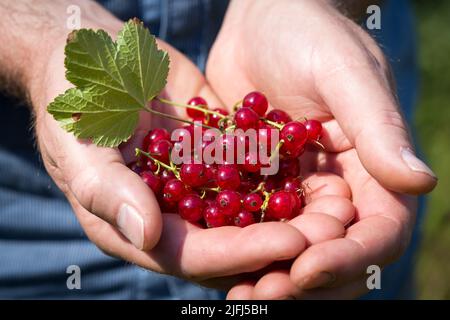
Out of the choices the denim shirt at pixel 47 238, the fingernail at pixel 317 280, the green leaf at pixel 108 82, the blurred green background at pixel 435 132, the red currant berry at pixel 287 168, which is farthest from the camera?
the blurred green background at pixel 435 132

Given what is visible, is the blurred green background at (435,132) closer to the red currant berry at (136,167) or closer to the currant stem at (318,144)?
the currant stem at (318,144)

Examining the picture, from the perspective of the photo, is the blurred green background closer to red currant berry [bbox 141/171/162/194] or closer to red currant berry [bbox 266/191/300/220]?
red currant berry [bbox 266/191/300/220]

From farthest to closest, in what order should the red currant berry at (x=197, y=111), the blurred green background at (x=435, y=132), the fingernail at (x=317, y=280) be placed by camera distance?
the blurred green background at (x=435, y=132)
the red currant berry at (x=197, y=111)
the fingernail at (x=317, y=280)

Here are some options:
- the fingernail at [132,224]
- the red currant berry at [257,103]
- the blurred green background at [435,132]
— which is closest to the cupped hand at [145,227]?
the fingernail at [132,224]

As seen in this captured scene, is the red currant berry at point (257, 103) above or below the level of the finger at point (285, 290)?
above

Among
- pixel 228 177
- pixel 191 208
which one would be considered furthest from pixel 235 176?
pixel 191 208

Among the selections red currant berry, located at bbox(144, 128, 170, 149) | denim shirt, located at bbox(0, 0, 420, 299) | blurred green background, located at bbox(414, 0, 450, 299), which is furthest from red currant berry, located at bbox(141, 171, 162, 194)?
blurred green background, located at bbox(414, 0, 450, 299)

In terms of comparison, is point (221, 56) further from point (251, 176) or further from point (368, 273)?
point (368, 273)

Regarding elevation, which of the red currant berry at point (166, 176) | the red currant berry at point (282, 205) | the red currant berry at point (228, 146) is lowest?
the red currant berry at point (282, 205)

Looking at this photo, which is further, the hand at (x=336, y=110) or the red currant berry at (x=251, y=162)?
the red currant berry at (x=251, y=162)
